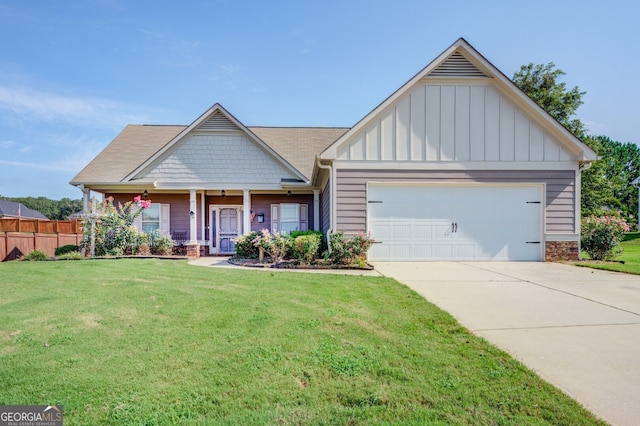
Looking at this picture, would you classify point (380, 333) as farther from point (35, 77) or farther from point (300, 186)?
point (35, 77)

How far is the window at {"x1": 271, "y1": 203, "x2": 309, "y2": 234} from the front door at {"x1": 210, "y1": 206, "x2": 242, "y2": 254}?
1.54 m

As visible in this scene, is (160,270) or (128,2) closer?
(160,270)

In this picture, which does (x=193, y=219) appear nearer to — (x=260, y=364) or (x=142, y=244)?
(x=142, y=244)

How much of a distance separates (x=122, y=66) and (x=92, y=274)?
8147 millimetres

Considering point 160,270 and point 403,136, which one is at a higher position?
point 403,136

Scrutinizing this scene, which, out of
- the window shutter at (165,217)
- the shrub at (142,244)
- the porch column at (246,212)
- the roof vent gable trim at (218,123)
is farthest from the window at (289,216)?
the shrub at (142,244)

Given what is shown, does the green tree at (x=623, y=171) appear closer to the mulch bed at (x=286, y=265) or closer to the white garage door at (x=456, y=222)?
the white garage door at (x=456, y=222)

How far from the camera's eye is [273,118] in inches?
979

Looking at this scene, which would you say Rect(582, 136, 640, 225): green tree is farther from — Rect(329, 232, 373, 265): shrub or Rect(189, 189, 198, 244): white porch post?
Rect(189, 189, 198, 244): white porch post

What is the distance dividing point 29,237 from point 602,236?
20.9m

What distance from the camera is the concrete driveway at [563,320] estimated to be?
2807mm

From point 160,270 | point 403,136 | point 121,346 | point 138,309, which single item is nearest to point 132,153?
point 160,270

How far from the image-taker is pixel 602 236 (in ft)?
36.7

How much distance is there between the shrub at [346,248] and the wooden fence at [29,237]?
35.6ft
